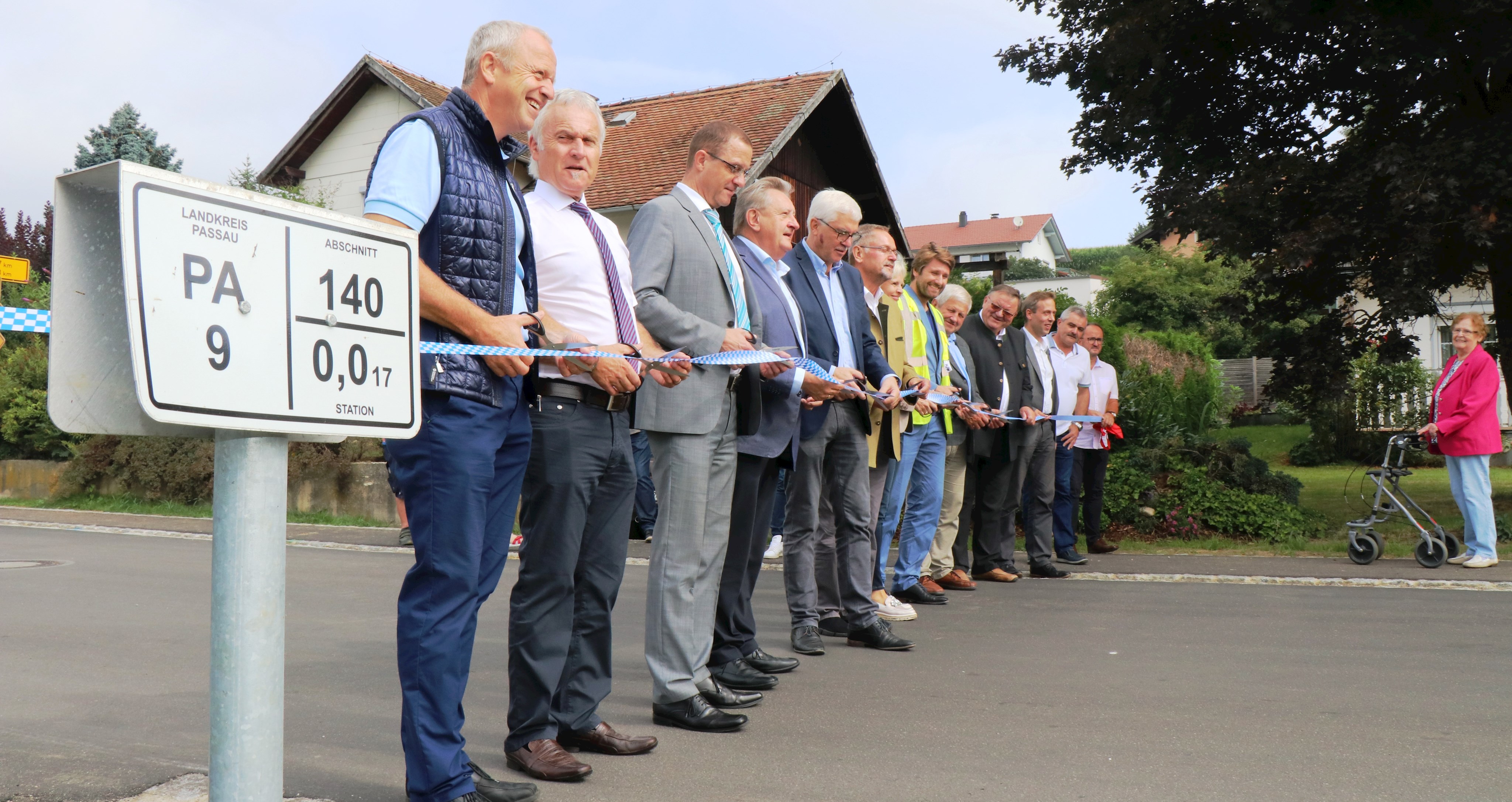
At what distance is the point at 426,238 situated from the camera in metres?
3.49

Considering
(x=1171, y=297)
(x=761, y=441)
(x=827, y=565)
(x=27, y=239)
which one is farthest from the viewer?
(x=1171, y=297)

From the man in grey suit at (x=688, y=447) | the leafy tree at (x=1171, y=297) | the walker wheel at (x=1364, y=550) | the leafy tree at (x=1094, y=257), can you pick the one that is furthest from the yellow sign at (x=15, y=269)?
the leafy tree at (x=1094, y=257)

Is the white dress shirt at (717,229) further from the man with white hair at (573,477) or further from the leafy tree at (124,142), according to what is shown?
the leafy tree at (124,142)

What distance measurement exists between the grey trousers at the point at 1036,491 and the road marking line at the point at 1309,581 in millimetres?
343

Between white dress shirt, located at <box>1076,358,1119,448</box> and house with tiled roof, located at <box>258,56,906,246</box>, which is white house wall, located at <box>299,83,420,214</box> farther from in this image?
A: white dress shirt, located at <box>1076,358,1119,448</box>

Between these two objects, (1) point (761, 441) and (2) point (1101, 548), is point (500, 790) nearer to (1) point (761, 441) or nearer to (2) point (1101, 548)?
(1) point (761, 441)

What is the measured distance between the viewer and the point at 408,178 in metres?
3.36

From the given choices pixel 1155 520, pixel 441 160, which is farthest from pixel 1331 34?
pixel 441 160

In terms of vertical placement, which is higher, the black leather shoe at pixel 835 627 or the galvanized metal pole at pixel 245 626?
the galvanized metal pole at pixel 245 626

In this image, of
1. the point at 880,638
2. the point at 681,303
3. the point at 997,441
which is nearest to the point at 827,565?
the point at 880,638

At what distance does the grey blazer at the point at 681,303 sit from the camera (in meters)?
4.76

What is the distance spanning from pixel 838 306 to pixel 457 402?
144 inches

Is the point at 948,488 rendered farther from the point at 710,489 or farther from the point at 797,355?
the point at 710,489

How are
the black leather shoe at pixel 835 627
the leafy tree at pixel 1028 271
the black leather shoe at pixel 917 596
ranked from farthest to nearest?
the leafy tree at pixel 1028 271, the black leather shoe at pixel 917 596, the black leather shoe at pixel 835 627
